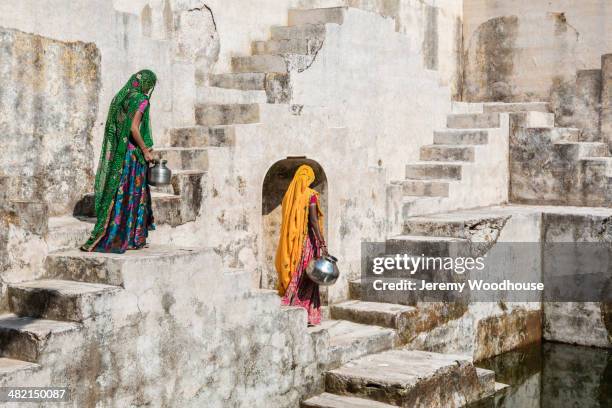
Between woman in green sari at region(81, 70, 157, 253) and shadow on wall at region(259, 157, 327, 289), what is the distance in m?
2.43

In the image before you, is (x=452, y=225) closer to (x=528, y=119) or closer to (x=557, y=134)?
(x=557, y=134)

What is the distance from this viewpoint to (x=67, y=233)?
23.6ft

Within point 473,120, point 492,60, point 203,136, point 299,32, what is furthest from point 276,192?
point 492,60

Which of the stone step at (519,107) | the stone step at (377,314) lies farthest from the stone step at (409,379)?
the stone step at (519,107)

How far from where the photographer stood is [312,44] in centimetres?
1091

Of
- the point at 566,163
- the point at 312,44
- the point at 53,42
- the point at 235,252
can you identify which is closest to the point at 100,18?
the point at 53,42

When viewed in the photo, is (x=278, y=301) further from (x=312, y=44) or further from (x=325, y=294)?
(x=312, y=44)

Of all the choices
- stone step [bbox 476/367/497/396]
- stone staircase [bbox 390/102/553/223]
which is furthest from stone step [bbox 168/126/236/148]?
stone step [bbox 476/367/497/396]

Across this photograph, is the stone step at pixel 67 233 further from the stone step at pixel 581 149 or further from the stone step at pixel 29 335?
the stone step at pixel 581 149

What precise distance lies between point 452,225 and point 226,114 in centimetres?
277

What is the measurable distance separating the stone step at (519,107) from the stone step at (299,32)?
388 centimetres

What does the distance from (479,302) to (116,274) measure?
5.31 metres

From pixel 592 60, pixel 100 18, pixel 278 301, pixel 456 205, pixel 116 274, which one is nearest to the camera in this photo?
pixel 116 274

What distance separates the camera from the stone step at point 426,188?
1184cm
